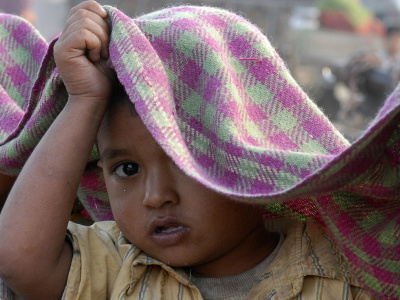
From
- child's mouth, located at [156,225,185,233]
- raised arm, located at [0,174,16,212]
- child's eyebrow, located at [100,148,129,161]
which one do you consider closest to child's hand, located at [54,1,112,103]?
child's eyebrow, located at [100,148,129,161]

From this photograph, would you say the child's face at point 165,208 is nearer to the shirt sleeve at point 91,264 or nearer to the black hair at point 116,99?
the black hair at point 116,99

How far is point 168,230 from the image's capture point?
153cm

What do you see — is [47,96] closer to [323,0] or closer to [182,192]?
[182,192]

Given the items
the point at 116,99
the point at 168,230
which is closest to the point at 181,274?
the point at 168,230

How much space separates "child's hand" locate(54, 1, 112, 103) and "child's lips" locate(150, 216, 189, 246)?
338mm

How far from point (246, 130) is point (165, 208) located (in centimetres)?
27

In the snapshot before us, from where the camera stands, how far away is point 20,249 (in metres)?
1.49

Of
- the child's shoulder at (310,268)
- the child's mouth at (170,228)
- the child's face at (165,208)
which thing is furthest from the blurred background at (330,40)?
the child's mouth at (170,228)

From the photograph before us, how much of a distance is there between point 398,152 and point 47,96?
0.87 metres

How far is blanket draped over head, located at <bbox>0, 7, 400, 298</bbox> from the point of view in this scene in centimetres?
129

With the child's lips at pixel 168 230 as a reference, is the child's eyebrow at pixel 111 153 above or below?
above

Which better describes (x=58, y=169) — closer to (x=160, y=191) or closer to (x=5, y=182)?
(x=160, y=191)

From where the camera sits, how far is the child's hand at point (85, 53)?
58.7 inches

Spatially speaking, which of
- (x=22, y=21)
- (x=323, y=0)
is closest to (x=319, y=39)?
(x=323, y=0)
